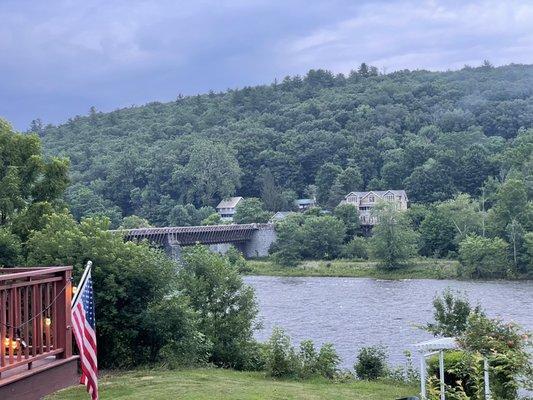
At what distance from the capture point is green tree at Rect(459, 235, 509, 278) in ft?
224

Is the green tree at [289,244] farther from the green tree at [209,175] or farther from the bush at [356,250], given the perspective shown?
the green tree at [209,175]

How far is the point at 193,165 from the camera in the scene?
127 m

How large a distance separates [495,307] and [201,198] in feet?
277

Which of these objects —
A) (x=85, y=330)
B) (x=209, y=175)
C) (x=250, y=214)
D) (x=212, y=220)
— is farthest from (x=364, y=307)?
(x=209, y=175)

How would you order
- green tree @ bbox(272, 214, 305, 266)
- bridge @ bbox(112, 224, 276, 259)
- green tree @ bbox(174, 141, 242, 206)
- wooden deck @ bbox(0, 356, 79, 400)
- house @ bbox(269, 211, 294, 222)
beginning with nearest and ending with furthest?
wooden deck @ bbox(0, 356, 79, 400) < bridge @ bbox(112, 224, 276, 259) < green tree @ bbox(272, 214, 305, 266) < house @ bbox(269, 211, 294, 222) < green tree @ bbox(174, 141, 242, 206)

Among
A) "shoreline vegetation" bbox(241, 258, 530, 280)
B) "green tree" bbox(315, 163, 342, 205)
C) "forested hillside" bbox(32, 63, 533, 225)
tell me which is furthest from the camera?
"green tree" bbox(315, 163, 342, 205)

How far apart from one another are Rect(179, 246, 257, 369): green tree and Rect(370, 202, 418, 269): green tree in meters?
47.6

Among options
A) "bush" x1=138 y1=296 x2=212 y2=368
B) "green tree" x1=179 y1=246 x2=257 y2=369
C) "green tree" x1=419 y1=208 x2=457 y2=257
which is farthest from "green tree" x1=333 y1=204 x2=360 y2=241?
"bush" x1=138 y1=296 x2=212 y2=368

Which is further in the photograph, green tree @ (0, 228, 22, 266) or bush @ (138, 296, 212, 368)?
green tree @ (0, 228, 22, 266)

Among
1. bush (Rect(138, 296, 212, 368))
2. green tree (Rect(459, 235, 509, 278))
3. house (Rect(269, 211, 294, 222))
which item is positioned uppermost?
house (Rect(269, 211, 294, 222))

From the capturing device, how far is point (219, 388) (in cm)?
1684

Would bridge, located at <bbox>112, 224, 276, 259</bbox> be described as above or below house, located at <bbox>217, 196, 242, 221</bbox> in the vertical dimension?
below

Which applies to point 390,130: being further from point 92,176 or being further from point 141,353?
point 141,353

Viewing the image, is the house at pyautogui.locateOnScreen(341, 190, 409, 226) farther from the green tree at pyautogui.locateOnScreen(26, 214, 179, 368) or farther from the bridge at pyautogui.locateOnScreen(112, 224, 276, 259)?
the green tree at pyautogui.locateOnScreen(26, 214, 179, 368)
